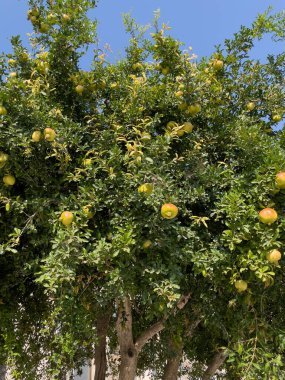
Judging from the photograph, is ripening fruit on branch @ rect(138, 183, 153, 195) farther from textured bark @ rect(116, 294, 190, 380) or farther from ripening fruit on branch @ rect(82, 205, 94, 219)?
textured bark @ rect(116, 294, 190, 380)

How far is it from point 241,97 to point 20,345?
126 inches

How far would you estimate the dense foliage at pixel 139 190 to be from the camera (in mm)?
3199

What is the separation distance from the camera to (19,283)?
13.8ft

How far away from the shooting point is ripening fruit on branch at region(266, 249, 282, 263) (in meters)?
3.00

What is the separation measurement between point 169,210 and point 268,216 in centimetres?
69

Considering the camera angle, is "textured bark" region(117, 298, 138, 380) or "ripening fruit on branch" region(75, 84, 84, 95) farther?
"textured bark" region(117, 298, 138, 380)

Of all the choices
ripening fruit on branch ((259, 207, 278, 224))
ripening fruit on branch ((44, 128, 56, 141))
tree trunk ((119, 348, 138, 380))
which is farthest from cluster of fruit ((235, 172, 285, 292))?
tree trunk ((119, 348, 138, 380))

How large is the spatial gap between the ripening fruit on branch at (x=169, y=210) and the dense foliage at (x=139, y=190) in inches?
0.4

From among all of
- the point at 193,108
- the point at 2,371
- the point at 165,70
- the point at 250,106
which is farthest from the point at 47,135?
the point at 2,371

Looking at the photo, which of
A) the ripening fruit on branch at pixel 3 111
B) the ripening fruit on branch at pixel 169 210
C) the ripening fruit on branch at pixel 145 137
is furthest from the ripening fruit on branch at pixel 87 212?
the ripening fruit on branch at pixel 3 111

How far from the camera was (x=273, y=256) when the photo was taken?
3008 mm

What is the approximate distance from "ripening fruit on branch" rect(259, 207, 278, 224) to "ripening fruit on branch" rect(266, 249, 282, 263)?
8.2 inches

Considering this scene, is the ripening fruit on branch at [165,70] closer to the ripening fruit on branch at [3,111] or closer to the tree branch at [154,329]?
the ripening fruit on branch at [3,111]

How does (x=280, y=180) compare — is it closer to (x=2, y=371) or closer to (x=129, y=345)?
(x=129, y=345)
